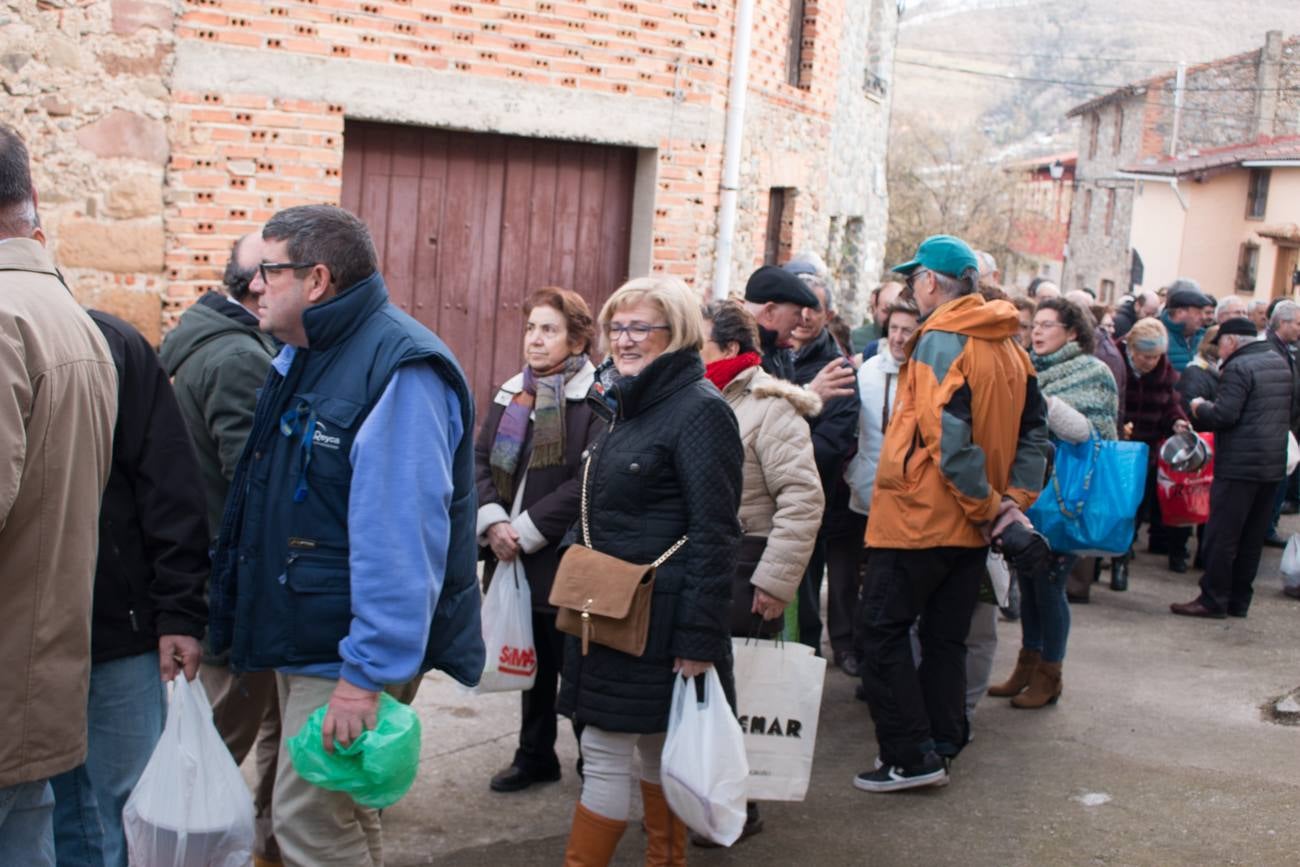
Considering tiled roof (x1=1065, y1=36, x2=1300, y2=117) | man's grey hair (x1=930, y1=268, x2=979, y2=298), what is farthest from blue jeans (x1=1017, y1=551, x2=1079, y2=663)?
tiled roof (x1=1065, y1=36, x2=1300, y2=117)

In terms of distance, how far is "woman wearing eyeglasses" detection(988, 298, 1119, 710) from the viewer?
6.37 m

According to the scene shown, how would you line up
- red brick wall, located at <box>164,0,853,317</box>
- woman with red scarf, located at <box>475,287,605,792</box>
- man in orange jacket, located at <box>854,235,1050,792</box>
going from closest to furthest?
1. woman with red scarf, located at <box>475,287,605,792</box>
2. man in orange jacket, located at <box>854,235,1050,792</box>
3. red brick wall, located at <box>164,0,853,317</box>

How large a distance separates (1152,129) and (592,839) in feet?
132

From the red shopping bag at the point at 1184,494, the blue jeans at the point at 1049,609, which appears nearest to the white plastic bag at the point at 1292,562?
the red shopping bag at the point at 1184,494

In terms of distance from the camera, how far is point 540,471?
16.7ft

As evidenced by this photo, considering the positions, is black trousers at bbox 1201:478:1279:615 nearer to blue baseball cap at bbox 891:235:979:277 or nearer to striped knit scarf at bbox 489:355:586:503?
blue baseball cap at bbox 891:235:979:277

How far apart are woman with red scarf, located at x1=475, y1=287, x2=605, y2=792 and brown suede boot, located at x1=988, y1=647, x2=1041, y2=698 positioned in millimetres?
2353

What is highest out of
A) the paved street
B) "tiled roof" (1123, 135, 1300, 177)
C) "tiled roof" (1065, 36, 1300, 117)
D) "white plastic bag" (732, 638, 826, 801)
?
"tiled roof" (1065, 36, 1300, 117)

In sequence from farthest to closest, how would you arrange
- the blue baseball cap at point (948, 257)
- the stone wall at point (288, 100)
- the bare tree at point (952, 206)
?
the bare tree at point (952, 206) < the stone wall at point (288, 100) < the blue baseball cap at point (948, 257)

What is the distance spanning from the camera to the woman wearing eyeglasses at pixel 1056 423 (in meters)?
6.37

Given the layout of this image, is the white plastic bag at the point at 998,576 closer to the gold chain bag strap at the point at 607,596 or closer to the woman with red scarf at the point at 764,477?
the woman with red scarf at the point at 764,477

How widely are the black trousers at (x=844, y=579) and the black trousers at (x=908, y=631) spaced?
125 centimetres

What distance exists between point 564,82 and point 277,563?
6.00 m

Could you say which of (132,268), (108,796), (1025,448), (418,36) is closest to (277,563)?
(108,796)
